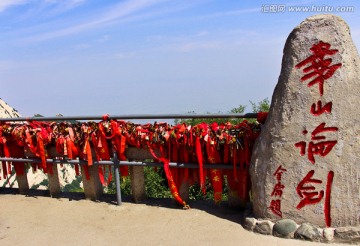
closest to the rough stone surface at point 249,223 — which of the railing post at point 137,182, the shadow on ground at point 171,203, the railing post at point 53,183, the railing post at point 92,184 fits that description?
the shadow on ground at point 171,203

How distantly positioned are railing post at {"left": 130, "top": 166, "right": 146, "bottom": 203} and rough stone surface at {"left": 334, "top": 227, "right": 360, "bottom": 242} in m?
2.34

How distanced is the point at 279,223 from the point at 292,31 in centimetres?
189

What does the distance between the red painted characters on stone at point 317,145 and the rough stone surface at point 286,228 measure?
0.66 metres

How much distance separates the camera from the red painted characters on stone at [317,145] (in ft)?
12.1

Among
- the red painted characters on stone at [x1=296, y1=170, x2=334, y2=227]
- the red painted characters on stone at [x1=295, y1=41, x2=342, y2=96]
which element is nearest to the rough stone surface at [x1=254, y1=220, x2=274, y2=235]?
the red painted characters on stone at [x1=296, y1=170, x2=334, y2=227]

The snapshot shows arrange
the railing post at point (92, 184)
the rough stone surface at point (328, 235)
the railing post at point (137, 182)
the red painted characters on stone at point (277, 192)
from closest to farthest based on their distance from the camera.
Result: the rough stone surface at point (328, 235), the red painted characters on stone at point (277, 192), the railing post at point (137, 182), the railing post at point (92, 184)

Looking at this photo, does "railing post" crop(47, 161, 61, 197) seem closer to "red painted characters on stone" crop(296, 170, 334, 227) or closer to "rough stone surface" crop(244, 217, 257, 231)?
"rough stone surface" crop(244, 217, 257, 231)

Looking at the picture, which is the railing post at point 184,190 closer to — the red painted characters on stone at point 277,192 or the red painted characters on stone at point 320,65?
the red painted characters on stone at point 277,192

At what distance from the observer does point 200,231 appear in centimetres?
417

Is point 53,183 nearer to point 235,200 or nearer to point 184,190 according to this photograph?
point 184,190

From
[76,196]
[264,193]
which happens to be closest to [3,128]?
[76,196]

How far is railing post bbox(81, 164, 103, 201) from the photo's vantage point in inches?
199

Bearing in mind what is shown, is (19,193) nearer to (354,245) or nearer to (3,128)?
(3,128)

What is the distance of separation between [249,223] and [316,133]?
1.17 metres
